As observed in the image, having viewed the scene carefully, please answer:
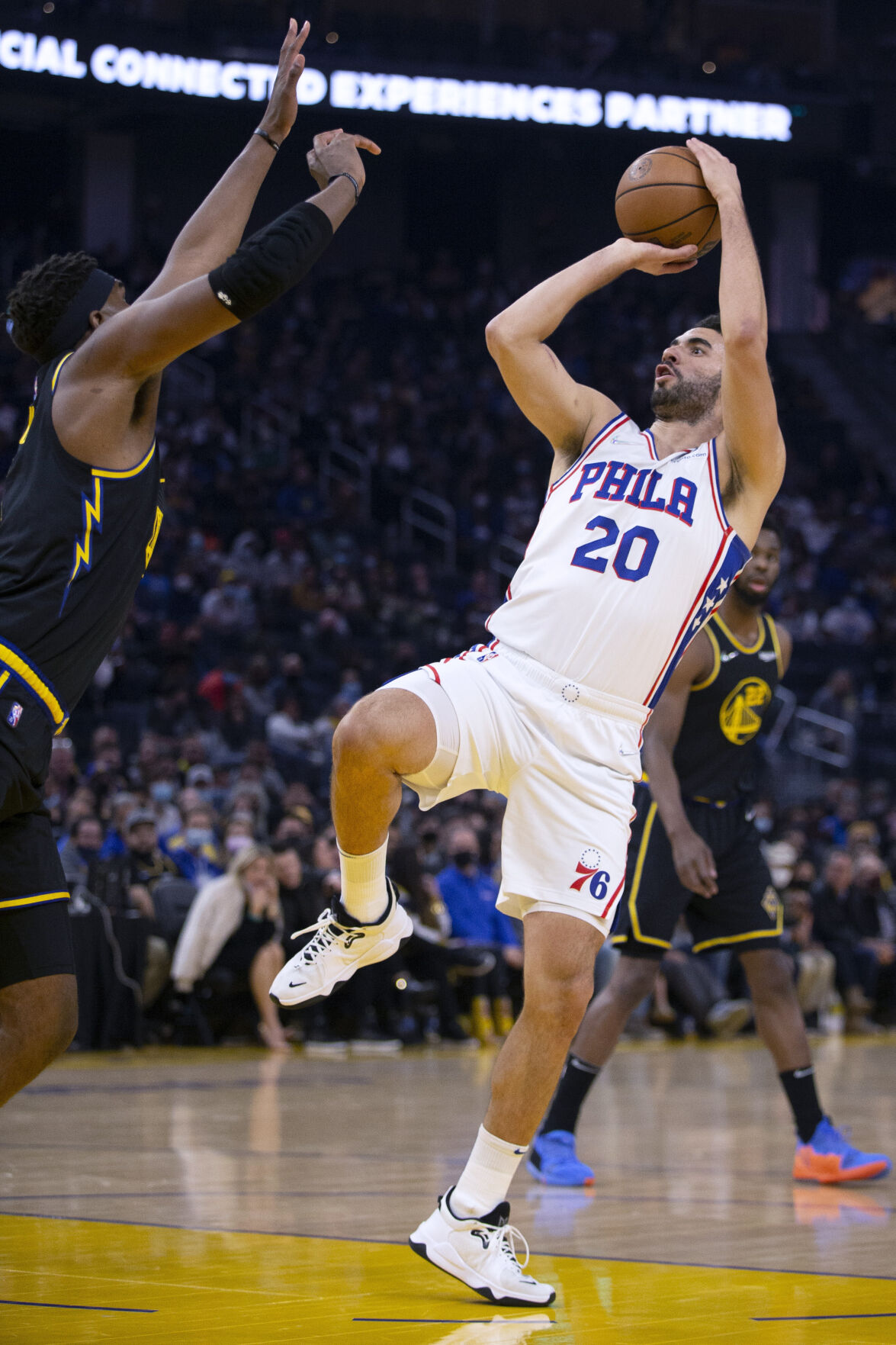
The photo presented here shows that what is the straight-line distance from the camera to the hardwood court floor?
3.97 m

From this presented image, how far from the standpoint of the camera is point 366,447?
26125mm

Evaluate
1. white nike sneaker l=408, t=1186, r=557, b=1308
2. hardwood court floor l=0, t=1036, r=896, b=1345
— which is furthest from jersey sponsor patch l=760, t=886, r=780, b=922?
white nike sneaker l=408, t=1186, r=557, b=1308

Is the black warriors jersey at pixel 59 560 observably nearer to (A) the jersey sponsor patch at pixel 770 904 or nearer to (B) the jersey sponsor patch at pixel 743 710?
(B) the jersey sponsor patch at pixel 743 710

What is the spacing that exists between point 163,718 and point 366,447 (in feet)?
30.4

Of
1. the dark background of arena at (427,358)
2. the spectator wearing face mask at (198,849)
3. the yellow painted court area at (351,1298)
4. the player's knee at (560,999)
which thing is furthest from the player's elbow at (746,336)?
the dark background of arena at (427,358)

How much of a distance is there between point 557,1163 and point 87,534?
3.59m

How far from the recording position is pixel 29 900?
3947 millimetres

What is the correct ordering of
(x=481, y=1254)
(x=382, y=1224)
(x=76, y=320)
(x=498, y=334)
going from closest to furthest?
1. (x=76, y=320)
2. (x=481, y=1254)
3. (x=498, y=334)
4. (x=382, y=1224)

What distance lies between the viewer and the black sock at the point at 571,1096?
671cm

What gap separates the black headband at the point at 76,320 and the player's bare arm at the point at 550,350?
1.06 meters

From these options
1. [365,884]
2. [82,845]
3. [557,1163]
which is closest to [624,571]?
[365,884]

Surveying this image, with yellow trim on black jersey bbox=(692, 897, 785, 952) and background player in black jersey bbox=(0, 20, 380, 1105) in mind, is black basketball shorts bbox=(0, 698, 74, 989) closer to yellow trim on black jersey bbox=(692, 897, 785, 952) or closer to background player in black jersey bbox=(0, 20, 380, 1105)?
background player in black jersey bbox=(0, 20, 380, 1105)

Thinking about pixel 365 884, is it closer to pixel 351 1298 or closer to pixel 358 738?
pixel 358 738

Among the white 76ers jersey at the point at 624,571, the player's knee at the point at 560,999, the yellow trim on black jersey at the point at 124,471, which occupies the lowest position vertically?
the player's knee at the point at 560,999
